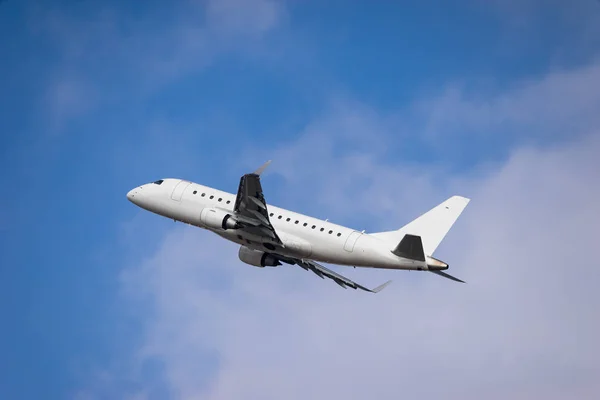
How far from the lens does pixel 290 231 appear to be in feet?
170

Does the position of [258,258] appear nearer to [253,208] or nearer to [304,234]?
[304,234]

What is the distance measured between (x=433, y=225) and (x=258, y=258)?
38.7 feet

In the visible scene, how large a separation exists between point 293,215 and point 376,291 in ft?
23.8

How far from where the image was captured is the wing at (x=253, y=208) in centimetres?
4731

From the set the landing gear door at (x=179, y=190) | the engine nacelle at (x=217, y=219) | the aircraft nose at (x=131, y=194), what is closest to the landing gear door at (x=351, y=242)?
the engine nacelle at (x=217, y=219)

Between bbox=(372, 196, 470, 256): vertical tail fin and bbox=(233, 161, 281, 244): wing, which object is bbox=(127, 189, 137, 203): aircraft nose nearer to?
bbox=(233, 161, 281, 244): wing

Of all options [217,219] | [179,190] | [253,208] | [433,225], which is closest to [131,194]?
[179,190]

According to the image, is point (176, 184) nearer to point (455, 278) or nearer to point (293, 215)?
point (293, 215)

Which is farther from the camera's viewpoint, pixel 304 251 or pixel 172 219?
pixel 172 219

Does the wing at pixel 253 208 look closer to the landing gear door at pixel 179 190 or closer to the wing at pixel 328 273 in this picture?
the wing at pixel 328 273

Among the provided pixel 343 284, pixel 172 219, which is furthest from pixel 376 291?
pixel 172 219

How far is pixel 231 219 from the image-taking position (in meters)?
50.9

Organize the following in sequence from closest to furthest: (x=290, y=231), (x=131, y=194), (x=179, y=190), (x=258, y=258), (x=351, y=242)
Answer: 1. (x=351, y=242)
2. (x=290, y=231)
3. (x=258, y=258)
4. (x=179, y=190)
5. (x=131, y=194)

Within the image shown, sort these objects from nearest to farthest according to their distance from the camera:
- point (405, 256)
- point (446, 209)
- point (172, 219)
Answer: point (405, 256) < point (446, 209) < point (172, 219)
